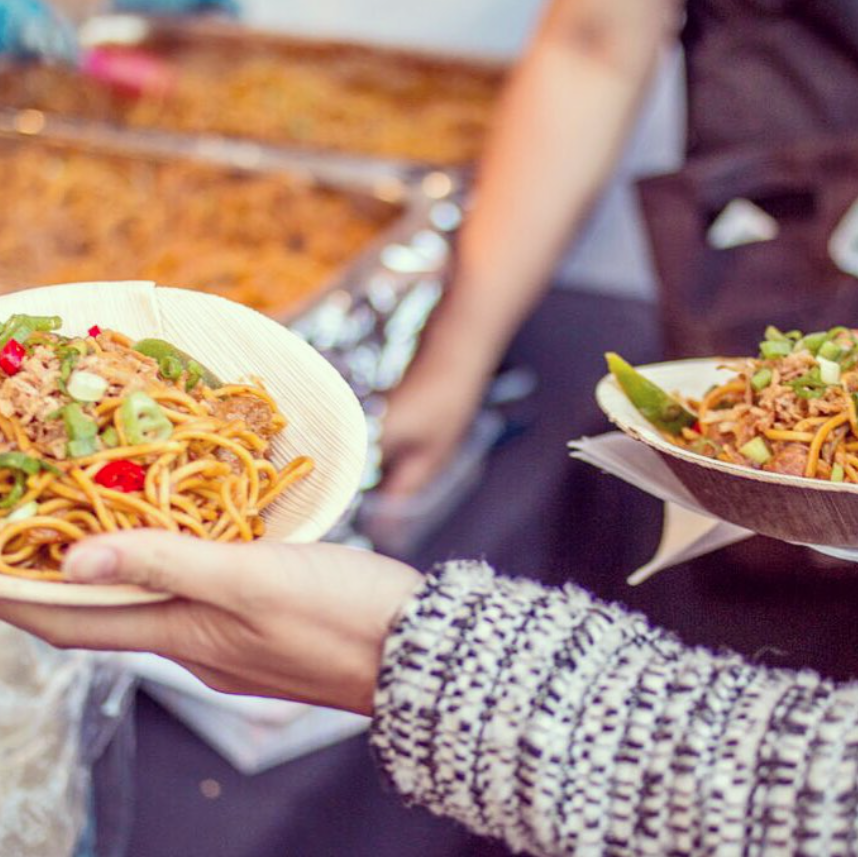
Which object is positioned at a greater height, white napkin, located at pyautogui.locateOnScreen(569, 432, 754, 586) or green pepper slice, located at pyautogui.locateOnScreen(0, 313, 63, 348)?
white napkin, located at pyautogui.locateOnScreen(569, 432, 754, 586)

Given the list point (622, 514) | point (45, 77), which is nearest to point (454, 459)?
point (622, 514)

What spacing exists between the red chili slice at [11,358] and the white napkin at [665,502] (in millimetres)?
507

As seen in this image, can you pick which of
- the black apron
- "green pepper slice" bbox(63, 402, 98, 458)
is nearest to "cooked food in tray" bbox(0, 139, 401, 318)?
the black apron

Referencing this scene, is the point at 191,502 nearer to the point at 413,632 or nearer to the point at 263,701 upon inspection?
the point at 413,632

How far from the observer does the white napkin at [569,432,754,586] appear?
2.92ft

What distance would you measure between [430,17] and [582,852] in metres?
3.30

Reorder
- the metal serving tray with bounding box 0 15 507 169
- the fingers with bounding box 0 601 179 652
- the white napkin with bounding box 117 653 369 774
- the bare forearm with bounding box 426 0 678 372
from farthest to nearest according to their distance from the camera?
the metal serving tray with bounding box 0 15 507 169 < the bare forearm with bounding box 426 0 678 372 < the white napkin with bounding box 117 653 369 774 < the fingers with bounding box 0 601 179 652

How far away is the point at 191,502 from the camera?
92 cm

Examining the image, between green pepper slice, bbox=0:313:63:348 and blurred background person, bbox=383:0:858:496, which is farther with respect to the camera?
blurred background person, bbox=383:0:858:496

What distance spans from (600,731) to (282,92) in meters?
2.50

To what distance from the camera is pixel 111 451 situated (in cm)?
90

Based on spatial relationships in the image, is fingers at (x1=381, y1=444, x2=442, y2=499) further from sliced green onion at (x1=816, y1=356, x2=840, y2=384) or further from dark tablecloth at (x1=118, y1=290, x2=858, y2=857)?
sliced green onion at (x1=816, y1=356, x2=840, y2=384)

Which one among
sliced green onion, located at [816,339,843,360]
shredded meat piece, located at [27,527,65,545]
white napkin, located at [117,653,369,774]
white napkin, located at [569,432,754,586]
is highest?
sliced green onion, located at [816,339,843,360]

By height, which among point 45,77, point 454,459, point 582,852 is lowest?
point 454,459
